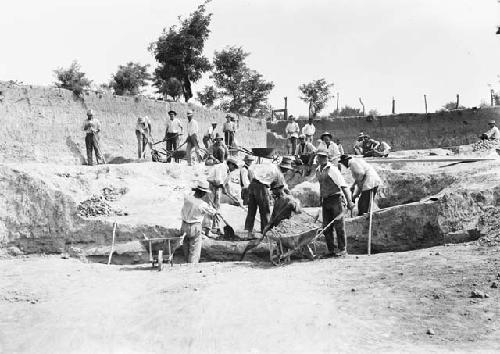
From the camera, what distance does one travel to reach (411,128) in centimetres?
2669

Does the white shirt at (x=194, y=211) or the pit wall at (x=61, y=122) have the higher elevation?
the pit wall at (x=61, y=122)

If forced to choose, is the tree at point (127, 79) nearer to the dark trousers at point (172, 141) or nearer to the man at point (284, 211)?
the dark trousers at point (172, 141)

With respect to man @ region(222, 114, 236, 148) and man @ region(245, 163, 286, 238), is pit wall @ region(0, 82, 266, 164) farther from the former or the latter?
man @ region(245, 163, 286, 238)

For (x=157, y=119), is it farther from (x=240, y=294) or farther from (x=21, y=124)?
(x=240, y=294)

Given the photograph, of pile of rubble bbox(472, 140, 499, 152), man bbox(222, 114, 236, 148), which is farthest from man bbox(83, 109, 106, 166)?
pile of rubble bbox(472, 140, 499, 152)

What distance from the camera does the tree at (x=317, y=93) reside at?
35.4m

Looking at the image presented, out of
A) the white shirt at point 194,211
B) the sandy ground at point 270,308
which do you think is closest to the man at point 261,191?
the white shirt at point 194,211

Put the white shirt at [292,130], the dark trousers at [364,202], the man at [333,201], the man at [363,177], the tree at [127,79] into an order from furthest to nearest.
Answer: the tree at [127,79]
the white shirt at [292,130]
the dark trousers at [364,202]
the man at [363,177]
the man at [333,201]

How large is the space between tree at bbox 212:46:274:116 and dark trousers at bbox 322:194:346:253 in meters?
25.0

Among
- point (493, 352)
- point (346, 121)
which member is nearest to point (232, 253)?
point (493, 352)

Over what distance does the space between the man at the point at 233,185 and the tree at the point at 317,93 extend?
73.4 ft

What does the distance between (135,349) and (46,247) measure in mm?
5508

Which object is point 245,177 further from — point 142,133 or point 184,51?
Result: point 184,51

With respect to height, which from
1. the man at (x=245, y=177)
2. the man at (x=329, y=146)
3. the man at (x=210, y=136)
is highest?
the man at (x=210, y=136)
